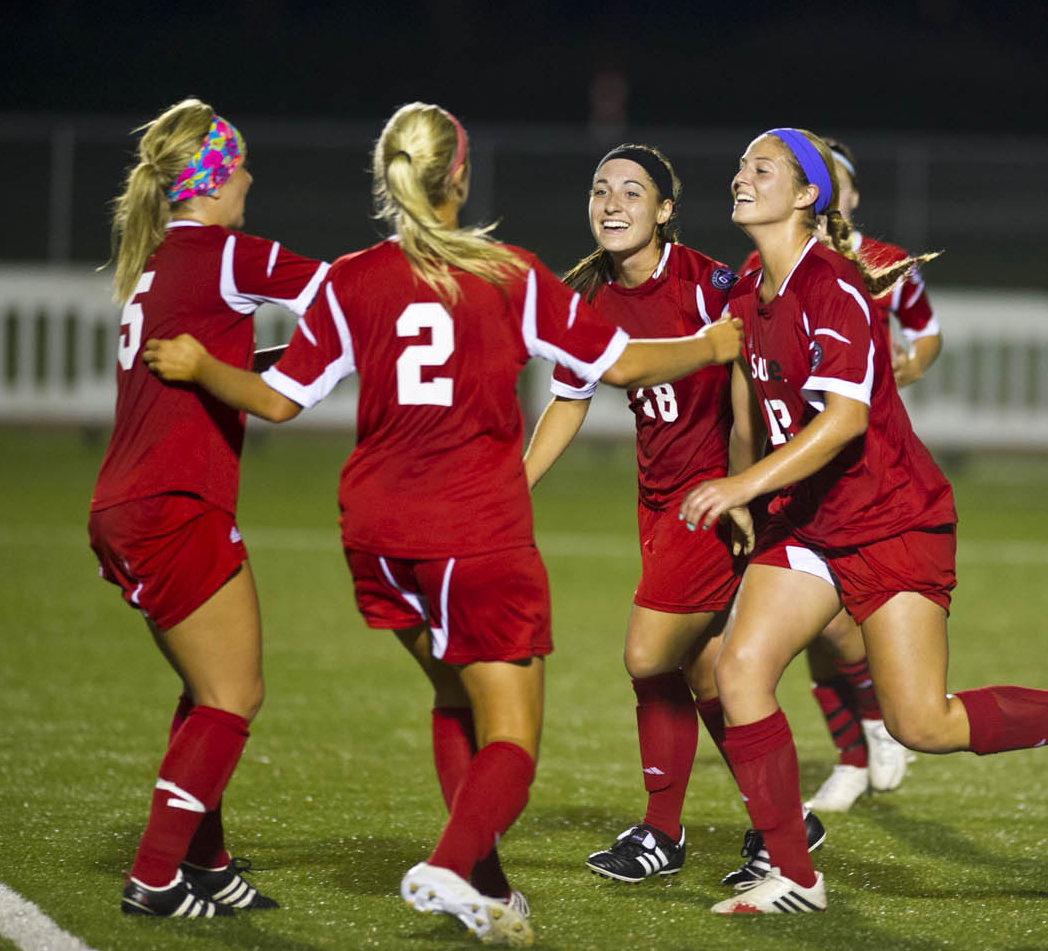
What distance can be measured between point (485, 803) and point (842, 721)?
2.23m

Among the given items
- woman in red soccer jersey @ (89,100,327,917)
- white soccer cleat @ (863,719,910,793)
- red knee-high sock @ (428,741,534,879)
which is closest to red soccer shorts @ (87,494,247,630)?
woman in red soccer jersey @ (89,100,327,917)

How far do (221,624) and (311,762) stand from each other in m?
1.98

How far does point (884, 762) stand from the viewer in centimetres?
526

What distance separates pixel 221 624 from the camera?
3.80m

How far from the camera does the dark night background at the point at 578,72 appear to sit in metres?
23.5

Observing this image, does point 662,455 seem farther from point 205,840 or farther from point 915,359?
point 915,359

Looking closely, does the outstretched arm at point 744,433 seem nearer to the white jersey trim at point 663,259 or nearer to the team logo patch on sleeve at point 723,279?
the team logo patch on sleeve at point 723,279

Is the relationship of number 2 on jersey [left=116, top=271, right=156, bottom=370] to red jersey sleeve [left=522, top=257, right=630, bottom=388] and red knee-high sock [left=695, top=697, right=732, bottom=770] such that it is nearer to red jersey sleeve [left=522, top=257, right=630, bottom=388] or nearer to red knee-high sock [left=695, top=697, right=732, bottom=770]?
red jersey sleeve [left=522, top=257, right=630, bottom=388]

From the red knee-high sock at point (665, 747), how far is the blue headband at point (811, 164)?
54.2 inches

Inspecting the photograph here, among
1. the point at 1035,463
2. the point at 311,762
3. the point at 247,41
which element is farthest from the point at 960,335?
the point at 247,41

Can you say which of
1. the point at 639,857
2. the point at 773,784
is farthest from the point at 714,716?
the point at 773,784

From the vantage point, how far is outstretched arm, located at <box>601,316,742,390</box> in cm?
357

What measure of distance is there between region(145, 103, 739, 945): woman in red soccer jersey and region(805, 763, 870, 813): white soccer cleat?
1928 millimetres

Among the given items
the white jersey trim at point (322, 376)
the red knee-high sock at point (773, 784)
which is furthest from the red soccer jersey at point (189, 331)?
the red knee-high sock at point (773, 784)
